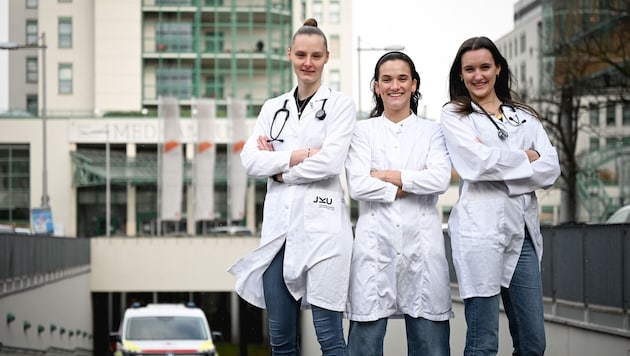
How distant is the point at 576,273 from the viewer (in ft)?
45.9

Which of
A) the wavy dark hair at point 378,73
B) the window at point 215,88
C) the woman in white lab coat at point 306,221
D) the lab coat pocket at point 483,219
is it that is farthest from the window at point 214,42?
the lab coat pocket at point 483,219

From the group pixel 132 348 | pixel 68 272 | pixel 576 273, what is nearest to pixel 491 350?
pixel 576 273

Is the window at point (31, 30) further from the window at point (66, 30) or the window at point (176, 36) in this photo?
the window at point (176, 36)

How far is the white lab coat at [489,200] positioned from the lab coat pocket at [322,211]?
2.00 ft

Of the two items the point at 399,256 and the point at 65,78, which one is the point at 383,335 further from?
the point at 65,78

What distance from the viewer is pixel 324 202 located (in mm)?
6582

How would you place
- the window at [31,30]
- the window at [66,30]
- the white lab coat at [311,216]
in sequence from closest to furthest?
the white lab coat at [311,216] → the window at [66,30] → the window at [31,30]

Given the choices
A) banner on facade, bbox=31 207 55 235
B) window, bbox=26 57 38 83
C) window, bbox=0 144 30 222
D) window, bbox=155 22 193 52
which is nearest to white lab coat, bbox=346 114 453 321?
banner on facade, bbox=31 207 55 235

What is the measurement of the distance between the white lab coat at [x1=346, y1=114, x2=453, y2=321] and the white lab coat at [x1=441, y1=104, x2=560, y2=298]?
0.11 metres

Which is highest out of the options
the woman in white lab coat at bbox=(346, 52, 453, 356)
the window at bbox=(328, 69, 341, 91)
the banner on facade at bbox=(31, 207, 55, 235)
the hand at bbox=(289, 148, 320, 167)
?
the window at bbox=(328, 69, 341, 91)

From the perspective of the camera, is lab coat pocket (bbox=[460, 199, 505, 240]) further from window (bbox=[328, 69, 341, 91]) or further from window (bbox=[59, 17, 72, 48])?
window (bbox=[328, 69, 341, 91])

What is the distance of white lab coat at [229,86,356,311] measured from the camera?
646cm

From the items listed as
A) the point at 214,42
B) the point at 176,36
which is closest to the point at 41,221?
the point at 176,36

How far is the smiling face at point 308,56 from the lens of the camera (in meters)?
6.70
